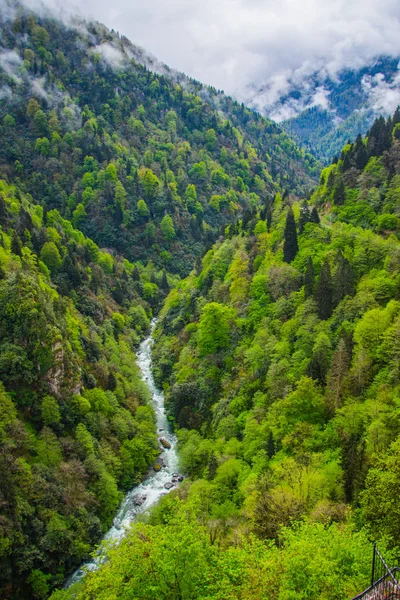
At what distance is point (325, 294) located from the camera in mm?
75875

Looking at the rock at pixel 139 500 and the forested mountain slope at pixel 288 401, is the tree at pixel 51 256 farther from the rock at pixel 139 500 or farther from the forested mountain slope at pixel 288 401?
the rock at pixel 139 500

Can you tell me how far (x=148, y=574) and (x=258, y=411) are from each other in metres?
44.2

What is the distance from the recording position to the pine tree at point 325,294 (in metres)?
75.3

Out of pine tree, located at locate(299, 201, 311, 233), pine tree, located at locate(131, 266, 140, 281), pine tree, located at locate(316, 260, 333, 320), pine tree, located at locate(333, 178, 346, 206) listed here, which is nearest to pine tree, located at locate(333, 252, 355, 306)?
pine tree, located at locate(316, 260, 333, 320)

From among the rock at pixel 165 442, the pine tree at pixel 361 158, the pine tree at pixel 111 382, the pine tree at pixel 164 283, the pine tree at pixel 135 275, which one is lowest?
the rock at pixel 165 442

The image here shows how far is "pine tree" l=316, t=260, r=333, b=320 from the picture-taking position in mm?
75312

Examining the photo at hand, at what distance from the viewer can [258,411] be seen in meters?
72.2

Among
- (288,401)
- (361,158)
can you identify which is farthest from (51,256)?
(361,158)

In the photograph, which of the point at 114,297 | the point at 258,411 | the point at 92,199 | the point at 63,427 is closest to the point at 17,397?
the point at 63,427

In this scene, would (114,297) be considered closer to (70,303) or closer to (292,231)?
(70,303)

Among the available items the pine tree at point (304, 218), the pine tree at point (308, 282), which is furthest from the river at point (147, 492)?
the pine tree at point (304, 218)

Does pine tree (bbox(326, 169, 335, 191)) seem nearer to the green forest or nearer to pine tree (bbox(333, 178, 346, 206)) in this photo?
the green forest

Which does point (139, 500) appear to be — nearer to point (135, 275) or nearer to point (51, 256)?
point (51, 256)

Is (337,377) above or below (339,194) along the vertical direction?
below
